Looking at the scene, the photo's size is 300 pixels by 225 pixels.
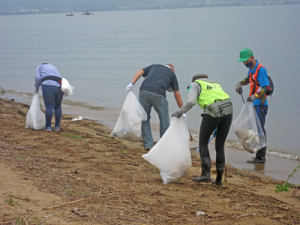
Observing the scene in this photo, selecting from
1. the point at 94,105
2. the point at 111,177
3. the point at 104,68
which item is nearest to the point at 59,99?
the point at 111,177

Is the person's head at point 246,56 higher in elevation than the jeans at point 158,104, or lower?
higher

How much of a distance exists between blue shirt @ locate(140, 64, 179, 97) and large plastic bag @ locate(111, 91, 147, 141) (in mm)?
324

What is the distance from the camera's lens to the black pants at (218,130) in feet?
13.9

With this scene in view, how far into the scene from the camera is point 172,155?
4398 millimetres

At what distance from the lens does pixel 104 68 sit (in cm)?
2227

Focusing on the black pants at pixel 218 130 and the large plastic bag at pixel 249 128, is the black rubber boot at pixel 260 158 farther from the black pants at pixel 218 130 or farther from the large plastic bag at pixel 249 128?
the black pants at pixel 218 130

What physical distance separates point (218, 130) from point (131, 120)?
2006 mm

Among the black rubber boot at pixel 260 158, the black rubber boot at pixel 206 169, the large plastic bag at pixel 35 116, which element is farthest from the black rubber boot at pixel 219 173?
the large plastic bag at pixel 35 116

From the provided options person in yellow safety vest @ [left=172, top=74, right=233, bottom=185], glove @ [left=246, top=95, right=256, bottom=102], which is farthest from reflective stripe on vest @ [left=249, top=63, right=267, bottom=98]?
person in yellow safety vest @ [left=172, top=74, right=233, bottom=185]

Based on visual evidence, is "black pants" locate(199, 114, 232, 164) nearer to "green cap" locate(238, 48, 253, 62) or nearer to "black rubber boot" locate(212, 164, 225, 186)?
"black rubber boot" locate(212, 164, 225, 186)

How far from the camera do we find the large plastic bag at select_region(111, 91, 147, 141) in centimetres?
600

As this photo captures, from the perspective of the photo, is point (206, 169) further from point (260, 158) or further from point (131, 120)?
point (260, 158)

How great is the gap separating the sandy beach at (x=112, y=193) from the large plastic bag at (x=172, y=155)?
150 mm

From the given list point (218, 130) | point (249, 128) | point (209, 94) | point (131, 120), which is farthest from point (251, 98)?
point (131, 120)
